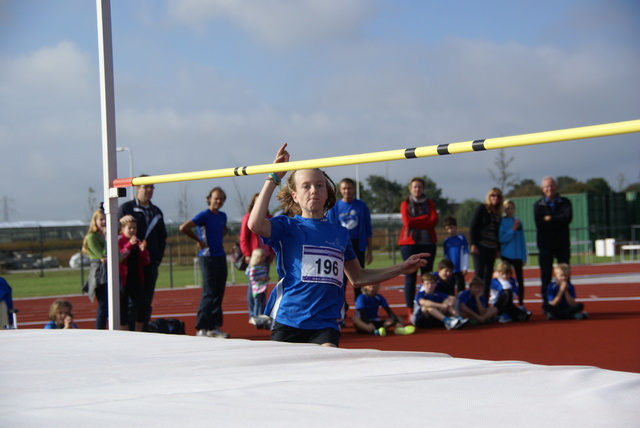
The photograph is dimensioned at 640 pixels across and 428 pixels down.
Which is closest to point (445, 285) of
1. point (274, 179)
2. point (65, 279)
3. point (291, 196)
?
point (291, 196)

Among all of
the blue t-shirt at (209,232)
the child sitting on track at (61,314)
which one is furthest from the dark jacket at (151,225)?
the child sitting on track at (61,314)

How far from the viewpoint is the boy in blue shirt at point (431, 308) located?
269 inches

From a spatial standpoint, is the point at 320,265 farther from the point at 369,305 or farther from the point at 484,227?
the point at 484,227

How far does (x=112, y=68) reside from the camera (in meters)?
4.04

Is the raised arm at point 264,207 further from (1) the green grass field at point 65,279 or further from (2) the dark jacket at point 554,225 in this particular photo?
(1) the green grass field at point 65,279

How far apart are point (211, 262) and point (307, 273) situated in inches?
140

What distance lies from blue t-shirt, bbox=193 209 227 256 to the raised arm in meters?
3.49

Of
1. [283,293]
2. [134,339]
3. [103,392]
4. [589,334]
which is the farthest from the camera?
[589,334]

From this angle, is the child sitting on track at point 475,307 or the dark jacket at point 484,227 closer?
the child sitting on track at point 475,307

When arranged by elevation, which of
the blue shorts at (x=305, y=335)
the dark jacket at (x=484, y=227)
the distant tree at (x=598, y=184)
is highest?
the distant tree at (x=598, y=184)

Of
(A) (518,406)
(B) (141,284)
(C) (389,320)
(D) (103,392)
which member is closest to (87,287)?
(B) (141,284)

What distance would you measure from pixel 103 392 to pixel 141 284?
158 inches

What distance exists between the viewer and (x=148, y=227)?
6047 mm

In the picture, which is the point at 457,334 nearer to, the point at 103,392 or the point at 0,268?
the point at 103,392
